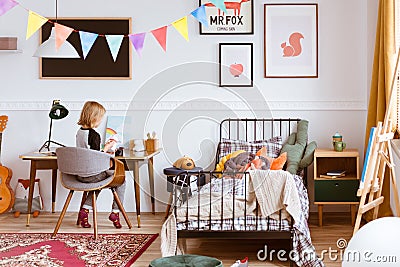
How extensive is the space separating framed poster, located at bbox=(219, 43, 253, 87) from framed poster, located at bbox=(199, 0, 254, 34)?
13cm

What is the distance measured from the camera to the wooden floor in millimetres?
4906

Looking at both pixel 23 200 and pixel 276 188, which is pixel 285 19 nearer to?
pixel 276 188

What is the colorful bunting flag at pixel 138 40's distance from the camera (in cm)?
613

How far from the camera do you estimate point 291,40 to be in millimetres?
6297

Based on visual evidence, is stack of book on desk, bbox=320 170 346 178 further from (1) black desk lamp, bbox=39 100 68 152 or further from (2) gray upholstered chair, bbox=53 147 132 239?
(1) black desk lamp, bbox=39 100 68 152

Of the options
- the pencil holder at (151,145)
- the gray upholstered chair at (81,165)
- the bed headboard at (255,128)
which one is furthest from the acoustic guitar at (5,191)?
the bed headboard at (255,128)

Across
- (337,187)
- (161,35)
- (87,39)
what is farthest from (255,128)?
(87,39)

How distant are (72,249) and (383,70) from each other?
103 inches

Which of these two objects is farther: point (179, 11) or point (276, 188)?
point (179, 11)

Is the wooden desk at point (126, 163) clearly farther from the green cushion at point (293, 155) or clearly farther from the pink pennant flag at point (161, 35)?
the green cushion at point (293, 155)

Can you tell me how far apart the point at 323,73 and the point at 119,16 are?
6.10ft

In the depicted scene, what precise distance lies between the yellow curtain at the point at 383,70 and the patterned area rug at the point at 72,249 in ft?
5.80

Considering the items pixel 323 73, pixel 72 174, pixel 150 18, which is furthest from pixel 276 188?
pixel 150 18

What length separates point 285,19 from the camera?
630cm
